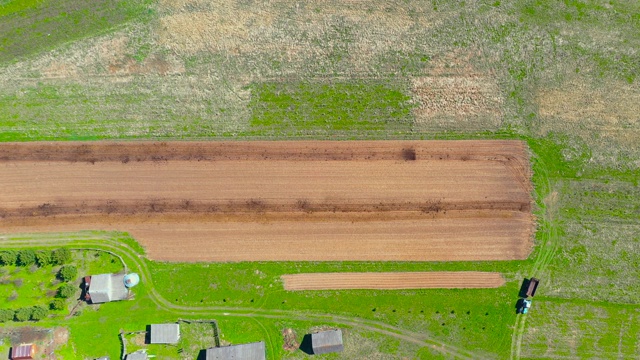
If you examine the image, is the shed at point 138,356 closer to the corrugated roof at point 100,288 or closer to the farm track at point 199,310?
the farm track at point 199,310

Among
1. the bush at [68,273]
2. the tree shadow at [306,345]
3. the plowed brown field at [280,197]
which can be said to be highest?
the plowed brown field at [280,197]

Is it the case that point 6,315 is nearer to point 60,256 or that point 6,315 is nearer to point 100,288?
point 60,256

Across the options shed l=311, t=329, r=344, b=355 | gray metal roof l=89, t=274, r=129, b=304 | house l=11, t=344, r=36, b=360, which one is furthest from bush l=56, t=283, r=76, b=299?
shed l=311, t=329, r=344, b=355

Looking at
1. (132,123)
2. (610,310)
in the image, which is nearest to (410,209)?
(610,310)

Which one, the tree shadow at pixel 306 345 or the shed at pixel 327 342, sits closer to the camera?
the shed at pixel 327 342

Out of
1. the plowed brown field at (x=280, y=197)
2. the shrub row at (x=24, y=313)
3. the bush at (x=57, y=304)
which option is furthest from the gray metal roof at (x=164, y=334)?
the shrub row at (x=24, y=313)

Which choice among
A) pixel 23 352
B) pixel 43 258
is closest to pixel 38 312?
pixel 23 352

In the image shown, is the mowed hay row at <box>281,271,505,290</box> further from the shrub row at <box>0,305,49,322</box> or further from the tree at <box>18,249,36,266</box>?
the tree at <box>18,249,36,266</box>
